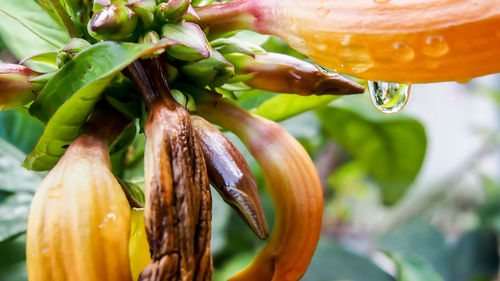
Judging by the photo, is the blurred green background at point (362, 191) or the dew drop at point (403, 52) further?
the blurred green background at point (362, 191)

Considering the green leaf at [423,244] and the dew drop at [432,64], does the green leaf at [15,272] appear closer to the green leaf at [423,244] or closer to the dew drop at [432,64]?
the dew drop at [432,64]

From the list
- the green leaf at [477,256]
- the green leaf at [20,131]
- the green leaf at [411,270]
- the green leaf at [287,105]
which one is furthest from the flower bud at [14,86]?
the green leaf at [477,256]

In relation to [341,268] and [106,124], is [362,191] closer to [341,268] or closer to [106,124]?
[341,268]

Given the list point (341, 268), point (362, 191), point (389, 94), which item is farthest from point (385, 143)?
point (362, 191)

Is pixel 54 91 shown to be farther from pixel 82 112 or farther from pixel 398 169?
pixel 398 169

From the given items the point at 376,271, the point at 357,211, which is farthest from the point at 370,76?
the point at 357,211
